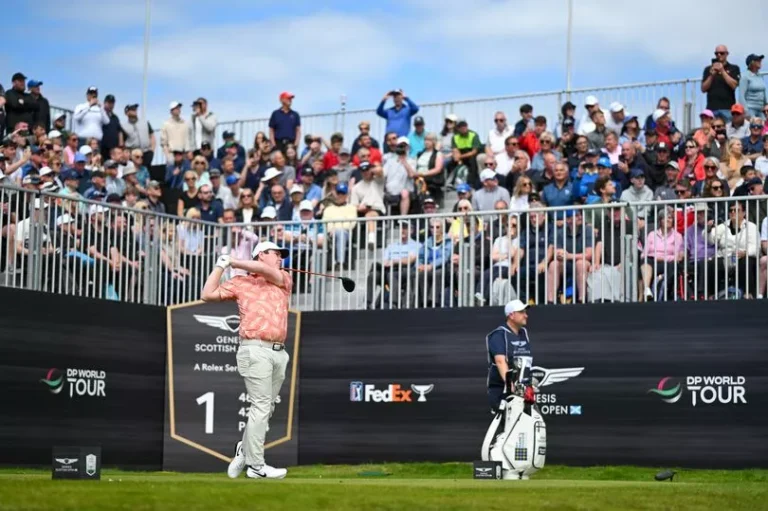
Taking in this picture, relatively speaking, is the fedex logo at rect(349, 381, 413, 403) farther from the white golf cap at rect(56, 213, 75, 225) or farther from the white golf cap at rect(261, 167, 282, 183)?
the white golf cap at rect(261, 167, 282, 183)

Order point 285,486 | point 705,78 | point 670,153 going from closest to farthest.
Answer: point 285,486, point 670,153, point 705,78

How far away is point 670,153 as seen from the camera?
25.7 m

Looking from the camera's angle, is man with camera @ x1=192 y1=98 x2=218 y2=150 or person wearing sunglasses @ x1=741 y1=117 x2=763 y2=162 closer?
person wearing sunglasses @ x1=741 y1=117 x2=763 y2=162

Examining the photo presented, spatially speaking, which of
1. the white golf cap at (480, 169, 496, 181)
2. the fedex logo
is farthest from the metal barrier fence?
the white golf cap at (480, 169, 496, 181)

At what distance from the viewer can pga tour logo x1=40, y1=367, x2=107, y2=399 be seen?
21.6m

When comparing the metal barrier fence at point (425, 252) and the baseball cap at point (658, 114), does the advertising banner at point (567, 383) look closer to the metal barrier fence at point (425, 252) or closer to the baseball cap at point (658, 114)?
the metal barrier fence at point (425, 252)

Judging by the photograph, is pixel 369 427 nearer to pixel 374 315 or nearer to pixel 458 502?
pixel 374 315

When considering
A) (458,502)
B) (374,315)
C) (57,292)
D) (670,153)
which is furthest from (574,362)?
(458,502)

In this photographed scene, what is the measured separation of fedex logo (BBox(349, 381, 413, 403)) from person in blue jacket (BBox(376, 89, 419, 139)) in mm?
7768

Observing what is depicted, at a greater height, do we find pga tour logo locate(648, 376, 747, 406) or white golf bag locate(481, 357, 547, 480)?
pga tour logo locate(648, 376, 747, 406)

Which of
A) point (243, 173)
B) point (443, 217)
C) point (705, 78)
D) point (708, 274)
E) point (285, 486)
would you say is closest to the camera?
point (285, 486)

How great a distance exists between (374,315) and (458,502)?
10434 millimetres

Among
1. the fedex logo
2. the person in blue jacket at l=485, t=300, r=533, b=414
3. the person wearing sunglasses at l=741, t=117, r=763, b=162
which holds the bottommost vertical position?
the fedex logo

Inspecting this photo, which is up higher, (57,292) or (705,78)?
(705,78)
